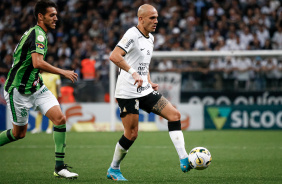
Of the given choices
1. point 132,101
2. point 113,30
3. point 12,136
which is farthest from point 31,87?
point 113,30

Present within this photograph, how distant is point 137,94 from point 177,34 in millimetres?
12998

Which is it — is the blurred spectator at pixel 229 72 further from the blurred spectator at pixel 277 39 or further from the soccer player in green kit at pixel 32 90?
the soccer player in green kit at pixel 32 90

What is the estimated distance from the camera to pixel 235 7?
2016 cm

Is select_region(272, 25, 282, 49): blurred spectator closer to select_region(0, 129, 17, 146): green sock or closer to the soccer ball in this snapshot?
the soccer ball

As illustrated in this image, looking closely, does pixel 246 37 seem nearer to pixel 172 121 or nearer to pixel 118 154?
pixel 172 121

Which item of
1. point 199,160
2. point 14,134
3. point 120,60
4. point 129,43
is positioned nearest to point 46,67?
point 120,60

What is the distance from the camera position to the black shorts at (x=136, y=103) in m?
6.38

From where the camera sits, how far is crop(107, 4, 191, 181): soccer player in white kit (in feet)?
20.9

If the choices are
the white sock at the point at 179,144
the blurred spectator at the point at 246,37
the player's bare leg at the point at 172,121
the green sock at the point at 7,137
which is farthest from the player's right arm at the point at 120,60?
the blurred spectator at the point at 246,37

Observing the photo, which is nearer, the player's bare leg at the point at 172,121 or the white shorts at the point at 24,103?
the player's bare leg at the point at 172,121

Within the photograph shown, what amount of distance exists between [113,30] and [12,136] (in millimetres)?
13788

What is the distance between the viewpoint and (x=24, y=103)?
6543mm

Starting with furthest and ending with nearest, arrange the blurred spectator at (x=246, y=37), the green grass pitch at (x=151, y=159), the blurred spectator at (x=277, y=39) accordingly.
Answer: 1. the blurred spectator at (x=246, y=37)
2. the blurred spectator at (x=277, y=39)
3. the green grass pitch at (x=151, y=159)

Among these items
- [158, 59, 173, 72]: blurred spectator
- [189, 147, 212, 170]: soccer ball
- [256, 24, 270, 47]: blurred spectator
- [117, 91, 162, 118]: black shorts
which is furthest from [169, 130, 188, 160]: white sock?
[256, 24, 270, 47]: blurred spectator
